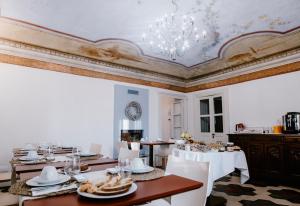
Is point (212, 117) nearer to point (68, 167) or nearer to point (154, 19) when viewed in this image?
point (154, 19)

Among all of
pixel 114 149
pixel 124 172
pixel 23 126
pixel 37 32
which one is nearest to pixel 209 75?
pixel 114 149

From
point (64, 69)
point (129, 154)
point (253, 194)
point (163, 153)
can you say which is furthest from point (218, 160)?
point (64, 69)

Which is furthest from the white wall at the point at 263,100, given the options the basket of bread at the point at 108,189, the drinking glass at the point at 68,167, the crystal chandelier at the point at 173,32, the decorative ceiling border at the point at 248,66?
the drinking glass at the point at 68,167

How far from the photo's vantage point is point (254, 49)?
5047 millimetres

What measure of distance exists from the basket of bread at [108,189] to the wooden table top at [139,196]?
3 cm

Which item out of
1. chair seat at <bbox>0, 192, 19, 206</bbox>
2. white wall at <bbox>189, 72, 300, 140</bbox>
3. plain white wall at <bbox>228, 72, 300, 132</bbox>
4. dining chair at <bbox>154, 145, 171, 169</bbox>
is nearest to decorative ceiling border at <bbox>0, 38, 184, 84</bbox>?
white wall at <bbox>189, 72, 300, 140</bbox>

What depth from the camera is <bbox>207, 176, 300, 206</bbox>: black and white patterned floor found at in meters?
3.19

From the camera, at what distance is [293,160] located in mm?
4129

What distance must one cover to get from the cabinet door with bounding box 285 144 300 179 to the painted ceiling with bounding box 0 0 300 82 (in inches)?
90.8

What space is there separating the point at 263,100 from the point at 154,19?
3614 mm

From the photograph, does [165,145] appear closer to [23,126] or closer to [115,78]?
[115,78]

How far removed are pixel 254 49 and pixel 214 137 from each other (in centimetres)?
294

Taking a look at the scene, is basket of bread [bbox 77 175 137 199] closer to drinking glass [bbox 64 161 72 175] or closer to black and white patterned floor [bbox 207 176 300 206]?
drinking glass [bbox 64 161 72 175]

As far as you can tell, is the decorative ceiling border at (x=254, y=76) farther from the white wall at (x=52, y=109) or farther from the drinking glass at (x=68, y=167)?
the drinking glass at (x=68, y=167)
